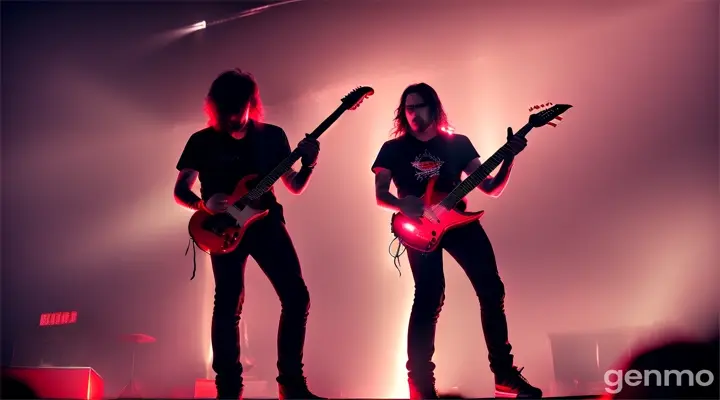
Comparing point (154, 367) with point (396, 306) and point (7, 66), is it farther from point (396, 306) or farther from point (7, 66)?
point (7, 66)

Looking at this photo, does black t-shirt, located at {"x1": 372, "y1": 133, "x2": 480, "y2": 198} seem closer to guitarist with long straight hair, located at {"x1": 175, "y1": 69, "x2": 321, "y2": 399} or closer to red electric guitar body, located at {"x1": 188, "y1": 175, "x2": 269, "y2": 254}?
guitarist with long straight hair, located at {"x1": 175, "y1": 69, "x2": 321, "y2": 399}

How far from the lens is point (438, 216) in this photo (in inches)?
137

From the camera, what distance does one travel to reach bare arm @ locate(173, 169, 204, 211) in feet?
12.0

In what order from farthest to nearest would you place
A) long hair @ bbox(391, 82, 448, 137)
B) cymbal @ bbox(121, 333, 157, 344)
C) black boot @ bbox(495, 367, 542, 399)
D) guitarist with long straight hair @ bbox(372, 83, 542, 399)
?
cymbal @ bbox(121, 333, 157, 344) < long hair @ bbox(391, 82, 448, 137) < guitarist with long straight hair @ bbox(372, 83, 542, 399) < black boot @ bbox(495, 367, 542, 399)

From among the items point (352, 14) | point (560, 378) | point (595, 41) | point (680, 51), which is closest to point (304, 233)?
point (352, 14)

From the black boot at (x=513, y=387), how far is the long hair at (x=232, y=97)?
2.00 m

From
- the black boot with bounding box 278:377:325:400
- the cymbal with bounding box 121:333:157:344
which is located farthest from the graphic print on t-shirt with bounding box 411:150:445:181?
the cymbal with bounding box 121:333:157:344

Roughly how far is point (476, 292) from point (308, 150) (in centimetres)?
119

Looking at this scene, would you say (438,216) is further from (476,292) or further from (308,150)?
(308,150)

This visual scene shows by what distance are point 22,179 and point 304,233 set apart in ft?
6.75

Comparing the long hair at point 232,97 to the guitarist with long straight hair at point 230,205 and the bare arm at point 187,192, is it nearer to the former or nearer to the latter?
the guitarist with long straight hair at point 230,205

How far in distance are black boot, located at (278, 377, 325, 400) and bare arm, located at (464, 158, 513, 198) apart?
1440 millimetres

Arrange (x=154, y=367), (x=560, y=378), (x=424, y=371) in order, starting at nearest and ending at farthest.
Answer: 1. (x=424, y=371)
2. (x=560, y=378)
3. (x=154, y=367)

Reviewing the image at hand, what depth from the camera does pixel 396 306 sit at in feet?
14.0
